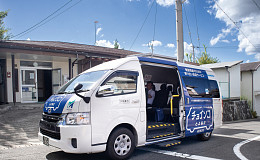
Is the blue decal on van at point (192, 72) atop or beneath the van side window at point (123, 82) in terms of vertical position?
atop

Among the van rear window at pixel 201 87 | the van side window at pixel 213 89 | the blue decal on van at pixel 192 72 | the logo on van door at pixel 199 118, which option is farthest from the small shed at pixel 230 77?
the logo on van door at pixel 199 118

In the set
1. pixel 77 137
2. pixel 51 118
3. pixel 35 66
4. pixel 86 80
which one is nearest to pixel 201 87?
pixel 86 80

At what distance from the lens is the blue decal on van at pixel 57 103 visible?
4.50m

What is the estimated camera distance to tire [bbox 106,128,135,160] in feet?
15.0

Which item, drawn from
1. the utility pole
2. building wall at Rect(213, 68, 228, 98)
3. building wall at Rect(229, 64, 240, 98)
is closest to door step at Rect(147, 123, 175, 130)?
the utility pole

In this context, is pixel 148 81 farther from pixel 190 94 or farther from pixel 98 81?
pixel 98 81

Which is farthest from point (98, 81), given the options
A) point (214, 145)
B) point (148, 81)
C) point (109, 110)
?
point (214, 145)

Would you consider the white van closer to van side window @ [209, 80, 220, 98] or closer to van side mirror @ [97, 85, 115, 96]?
van side mirror @ [97, 85, 115, 96]

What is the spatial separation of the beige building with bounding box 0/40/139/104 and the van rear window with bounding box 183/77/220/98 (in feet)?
24.2

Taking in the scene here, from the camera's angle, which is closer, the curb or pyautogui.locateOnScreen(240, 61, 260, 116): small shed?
the curb

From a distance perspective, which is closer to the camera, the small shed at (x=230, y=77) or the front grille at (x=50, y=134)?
the front grille at (x=50, y=134)

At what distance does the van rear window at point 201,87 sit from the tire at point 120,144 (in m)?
2.55

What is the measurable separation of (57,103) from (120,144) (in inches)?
62.9

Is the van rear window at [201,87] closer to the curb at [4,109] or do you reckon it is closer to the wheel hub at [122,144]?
the wheel hub at [122,144]
